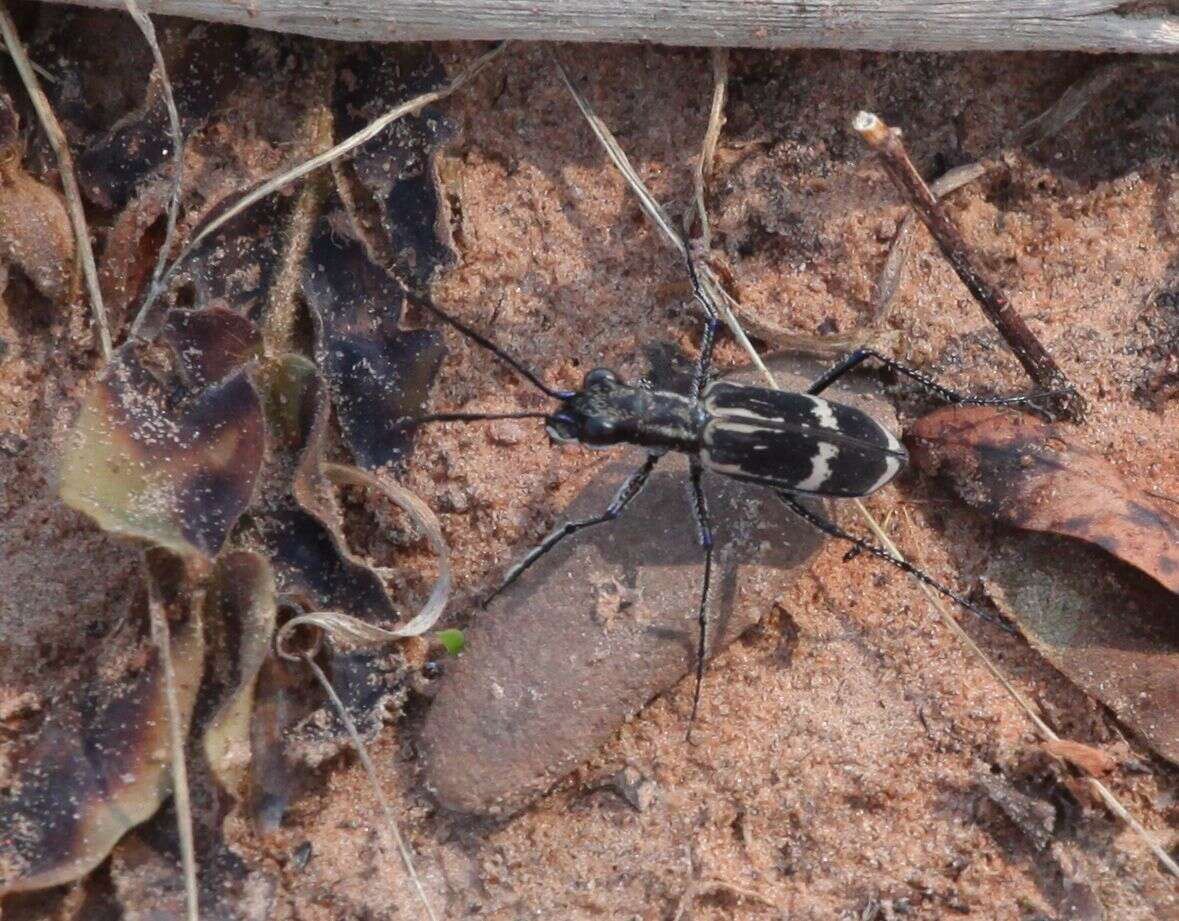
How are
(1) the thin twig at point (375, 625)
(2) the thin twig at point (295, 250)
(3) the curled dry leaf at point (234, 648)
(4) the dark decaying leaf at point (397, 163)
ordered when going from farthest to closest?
(4) the dark decaying leaf at point (397, 163), (2) the thin twig at point (295, 250), (1) the thin twig at point (375, 625), (3) the curled dry leaf at point (234, 648)

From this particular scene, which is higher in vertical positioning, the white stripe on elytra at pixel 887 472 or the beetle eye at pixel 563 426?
the white stripe on elytra at pixel 887 472

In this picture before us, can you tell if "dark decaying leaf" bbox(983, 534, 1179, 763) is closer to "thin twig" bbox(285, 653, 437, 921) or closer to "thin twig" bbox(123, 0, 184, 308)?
"thin twig" bbox(285, 653, 437, 921)

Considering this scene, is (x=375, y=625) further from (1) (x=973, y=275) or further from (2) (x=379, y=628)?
(1) (x=973, y=275)

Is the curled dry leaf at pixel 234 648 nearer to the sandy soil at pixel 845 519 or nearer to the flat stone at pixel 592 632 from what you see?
the sandy soil at pixel 845 519

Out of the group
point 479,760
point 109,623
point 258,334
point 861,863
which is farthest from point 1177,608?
point 109,623

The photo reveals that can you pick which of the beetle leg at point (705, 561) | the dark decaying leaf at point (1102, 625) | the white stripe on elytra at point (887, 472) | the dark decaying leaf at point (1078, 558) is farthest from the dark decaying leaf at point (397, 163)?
the dark decaying leaf at point (1102, 625)

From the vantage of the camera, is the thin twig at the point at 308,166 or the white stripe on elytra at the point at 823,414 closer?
the white stripe on elytra at the point at 823,414
